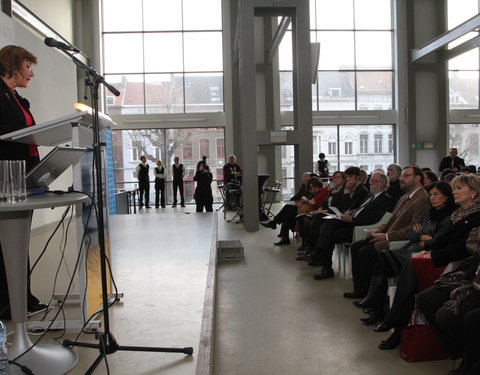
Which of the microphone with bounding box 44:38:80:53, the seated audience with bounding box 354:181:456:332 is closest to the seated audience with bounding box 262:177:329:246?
the seated audience with bounding box 354:181:456:332

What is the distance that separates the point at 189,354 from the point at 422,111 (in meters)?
14.1

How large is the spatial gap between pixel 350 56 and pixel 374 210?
1131 centimetres

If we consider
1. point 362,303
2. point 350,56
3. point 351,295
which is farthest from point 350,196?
point 350,56

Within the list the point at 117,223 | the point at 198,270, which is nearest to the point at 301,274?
the point at 198,270

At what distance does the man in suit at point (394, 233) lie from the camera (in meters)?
3.84

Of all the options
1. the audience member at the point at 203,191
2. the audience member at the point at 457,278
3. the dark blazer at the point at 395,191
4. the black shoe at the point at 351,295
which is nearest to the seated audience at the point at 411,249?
the audience member at the point at 457,278

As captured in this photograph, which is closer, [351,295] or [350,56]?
[351,295]

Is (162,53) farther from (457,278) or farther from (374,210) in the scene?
(457,278)

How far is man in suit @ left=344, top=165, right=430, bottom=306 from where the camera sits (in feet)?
12.6

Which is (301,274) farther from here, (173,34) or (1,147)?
(173,34)

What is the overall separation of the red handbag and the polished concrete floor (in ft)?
1.47

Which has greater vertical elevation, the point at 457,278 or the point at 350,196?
the point at 350,196

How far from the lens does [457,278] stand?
2588mm

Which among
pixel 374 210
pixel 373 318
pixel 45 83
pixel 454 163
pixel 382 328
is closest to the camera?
pixel 382 328
